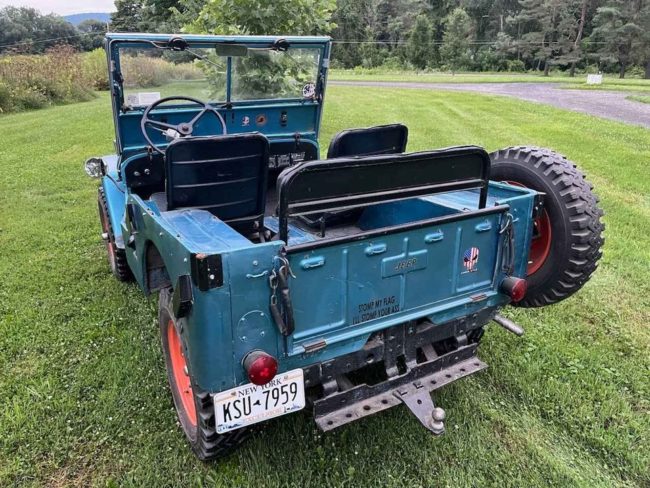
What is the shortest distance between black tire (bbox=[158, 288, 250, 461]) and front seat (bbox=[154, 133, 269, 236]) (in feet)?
1.92

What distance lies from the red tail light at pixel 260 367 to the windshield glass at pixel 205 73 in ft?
8.19

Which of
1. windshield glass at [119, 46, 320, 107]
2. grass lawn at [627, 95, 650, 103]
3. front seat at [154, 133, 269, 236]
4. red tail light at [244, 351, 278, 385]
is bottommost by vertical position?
grass lawn at [627, 95, 650, 103]

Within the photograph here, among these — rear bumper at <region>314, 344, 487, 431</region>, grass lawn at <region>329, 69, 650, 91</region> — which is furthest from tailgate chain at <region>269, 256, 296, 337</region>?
grass lawn at <region>329, 69, 650, 91</region>

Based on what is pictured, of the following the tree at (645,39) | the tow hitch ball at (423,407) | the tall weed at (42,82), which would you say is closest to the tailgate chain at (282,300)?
the tow hitch ball at (423,407)

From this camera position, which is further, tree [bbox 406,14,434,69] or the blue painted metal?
tree [bbox 406,14,434,69]

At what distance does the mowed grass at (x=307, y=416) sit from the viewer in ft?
8.55

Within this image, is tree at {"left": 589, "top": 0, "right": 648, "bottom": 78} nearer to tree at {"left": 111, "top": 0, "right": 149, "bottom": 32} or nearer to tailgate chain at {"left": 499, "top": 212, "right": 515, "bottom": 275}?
tree at {"left": 111, "top": 0, "right": 149, "bottom": 32}

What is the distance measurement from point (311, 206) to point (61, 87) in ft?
60.8

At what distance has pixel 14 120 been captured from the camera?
46.7 ft

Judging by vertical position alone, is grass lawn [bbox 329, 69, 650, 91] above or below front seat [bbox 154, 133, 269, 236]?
below

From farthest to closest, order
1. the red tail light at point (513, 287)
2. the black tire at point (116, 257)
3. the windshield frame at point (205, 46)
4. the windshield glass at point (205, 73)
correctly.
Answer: the black tire at point (116, 257)
the windshield glass at point (205, 73)
the windshield frame at point (205, 46)
the red tail light at point (513, 287)

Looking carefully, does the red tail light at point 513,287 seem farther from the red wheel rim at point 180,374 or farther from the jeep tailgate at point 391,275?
the red wheel rim at point 180,374

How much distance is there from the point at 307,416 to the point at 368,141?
1776mm

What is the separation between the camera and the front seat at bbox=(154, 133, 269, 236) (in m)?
2.81
